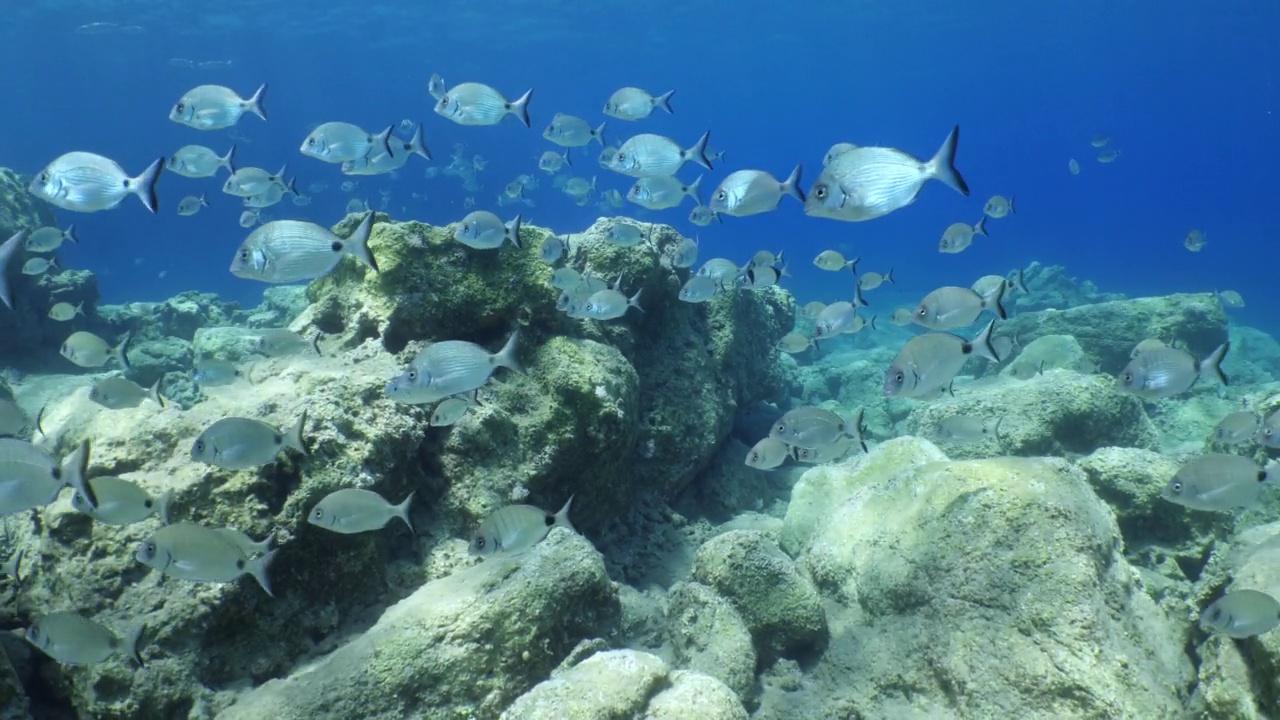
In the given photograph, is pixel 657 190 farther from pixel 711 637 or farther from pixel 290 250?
pixel 711 637

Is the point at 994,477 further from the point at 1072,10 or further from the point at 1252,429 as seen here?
the point at 1072,10

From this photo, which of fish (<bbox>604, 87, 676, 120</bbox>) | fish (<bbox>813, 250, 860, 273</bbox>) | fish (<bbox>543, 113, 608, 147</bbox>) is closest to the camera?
fish (<bbox>604, 87, 676, 120</bbox>)

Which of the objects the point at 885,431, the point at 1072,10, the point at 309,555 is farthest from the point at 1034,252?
the point at 309,555

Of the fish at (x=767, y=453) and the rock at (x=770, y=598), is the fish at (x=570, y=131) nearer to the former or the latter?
the fish at (x=767, y=453)

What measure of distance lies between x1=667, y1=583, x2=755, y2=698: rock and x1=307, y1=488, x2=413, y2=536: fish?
192 centimetres

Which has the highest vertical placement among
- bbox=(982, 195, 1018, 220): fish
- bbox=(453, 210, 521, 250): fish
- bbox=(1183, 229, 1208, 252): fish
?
bbox=(1183, 229, 1208, 252): fish

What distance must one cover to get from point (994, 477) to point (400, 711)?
367cm

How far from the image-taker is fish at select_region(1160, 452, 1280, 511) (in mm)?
3967

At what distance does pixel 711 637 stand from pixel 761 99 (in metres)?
111

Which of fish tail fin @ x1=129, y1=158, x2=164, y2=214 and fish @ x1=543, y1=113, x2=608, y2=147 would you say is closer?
fish tail fin @ x1=129, y1=158, x2=164, y2=214


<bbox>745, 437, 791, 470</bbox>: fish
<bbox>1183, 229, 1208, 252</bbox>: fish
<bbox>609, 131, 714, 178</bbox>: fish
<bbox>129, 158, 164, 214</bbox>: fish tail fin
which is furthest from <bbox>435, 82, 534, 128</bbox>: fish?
<bbox>1183, 229, 1208, 252</bbox>: fish

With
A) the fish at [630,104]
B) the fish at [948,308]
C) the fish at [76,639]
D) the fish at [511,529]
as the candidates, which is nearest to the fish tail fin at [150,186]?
the fish at [76,639]

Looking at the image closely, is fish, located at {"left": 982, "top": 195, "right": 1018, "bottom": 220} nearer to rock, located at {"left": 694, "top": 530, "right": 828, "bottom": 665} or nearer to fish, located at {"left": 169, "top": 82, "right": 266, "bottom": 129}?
rock, located at {"left": 694, "top": 530, "right": 828, "bottom": 665}

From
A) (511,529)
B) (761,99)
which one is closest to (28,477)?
(511,529)
